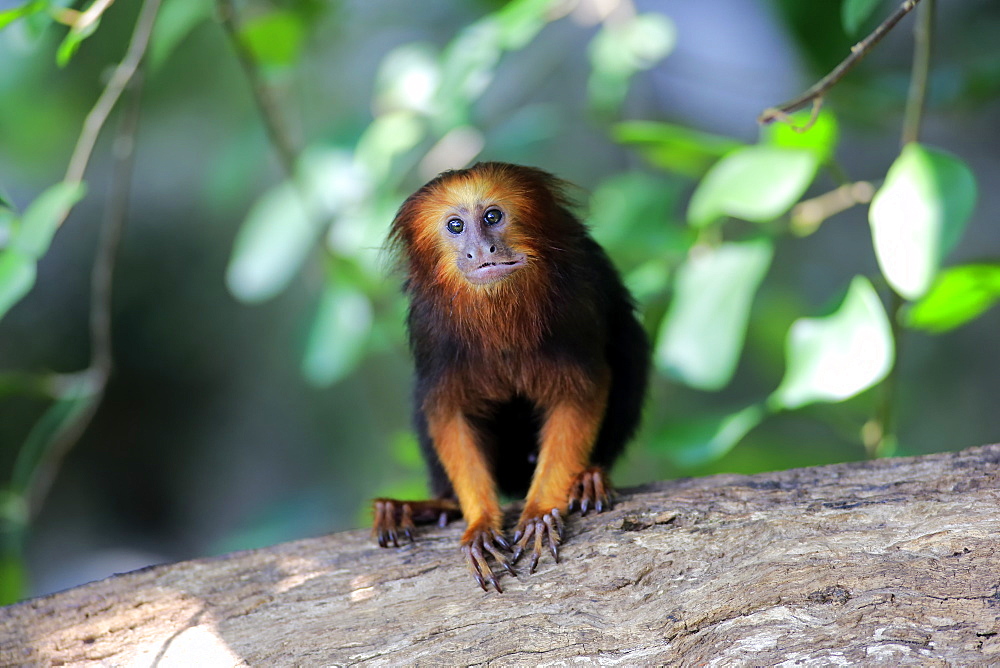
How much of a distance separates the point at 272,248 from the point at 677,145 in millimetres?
1836

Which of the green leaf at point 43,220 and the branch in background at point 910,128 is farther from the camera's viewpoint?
the branch in background at point 910,128

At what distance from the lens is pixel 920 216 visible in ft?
8.55

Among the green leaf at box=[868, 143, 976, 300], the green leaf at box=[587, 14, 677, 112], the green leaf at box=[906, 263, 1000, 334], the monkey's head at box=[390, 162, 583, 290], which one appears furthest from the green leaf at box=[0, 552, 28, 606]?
the green leaf at box=[906, 263, 1000, 334]

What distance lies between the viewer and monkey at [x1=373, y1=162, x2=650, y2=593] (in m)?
2.67

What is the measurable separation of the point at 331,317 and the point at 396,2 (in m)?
3.21

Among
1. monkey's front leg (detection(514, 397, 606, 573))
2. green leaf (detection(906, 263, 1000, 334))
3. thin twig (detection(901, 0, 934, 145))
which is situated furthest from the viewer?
green leaf (detection(906, 263, 1000, 334))

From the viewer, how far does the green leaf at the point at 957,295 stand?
3029 millimetres

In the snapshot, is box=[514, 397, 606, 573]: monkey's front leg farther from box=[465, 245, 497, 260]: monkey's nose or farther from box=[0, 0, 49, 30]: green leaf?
box=[0, 0, 49, 30]: green leaf

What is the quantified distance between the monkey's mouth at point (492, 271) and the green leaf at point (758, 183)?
93 cm

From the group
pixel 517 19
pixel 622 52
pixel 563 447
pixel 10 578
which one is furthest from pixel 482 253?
pixel 10 578

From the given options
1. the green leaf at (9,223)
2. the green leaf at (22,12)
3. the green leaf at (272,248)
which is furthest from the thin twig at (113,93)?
the green leaf at (272,248)

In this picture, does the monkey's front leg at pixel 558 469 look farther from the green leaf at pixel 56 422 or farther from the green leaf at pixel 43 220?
the green leaf at pixel 56 422

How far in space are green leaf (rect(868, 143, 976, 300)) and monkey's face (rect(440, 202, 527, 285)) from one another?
→ 110 cm

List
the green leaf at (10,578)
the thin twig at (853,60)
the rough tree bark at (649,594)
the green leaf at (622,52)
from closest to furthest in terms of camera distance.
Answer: the rough tree bark at (649,594) < the thin twig at (853,60) < the green leaf at (10,578) < the green leaf at (622,52)
